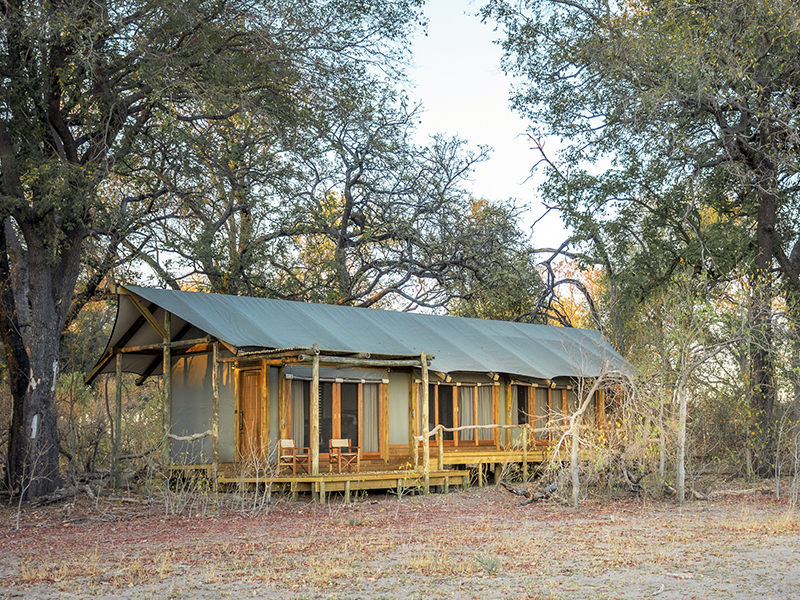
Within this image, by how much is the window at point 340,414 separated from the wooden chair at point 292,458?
1.49ft

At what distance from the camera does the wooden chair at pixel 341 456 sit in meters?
14.7

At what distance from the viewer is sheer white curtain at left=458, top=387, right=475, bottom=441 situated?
1855 centimetres

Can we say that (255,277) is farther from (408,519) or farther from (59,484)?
(408,519)

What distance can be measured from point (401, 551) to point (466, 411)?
9985 millimetres

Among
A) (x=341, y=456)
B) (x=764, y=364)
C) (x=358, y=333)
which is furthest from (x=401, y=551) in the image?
(x=764, y=364)

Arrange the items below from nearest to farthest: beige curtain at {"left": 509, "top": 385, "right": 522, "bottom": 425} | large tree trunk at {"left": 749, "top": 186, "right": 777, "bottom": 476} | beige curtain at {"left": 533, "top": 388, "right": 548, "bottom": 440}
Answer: large tree trunk at {"left": 749, "top": 186, "right": 777, "bottom": 476}, beige curtain at {"left": 509, "top": 385, "right": 522, "bottom": 425}, beige curtain at {"left": 533, "top": 388, "right": 548, "bottom": 440}

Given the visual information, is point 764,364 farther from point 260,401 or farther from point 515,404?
point 260,401

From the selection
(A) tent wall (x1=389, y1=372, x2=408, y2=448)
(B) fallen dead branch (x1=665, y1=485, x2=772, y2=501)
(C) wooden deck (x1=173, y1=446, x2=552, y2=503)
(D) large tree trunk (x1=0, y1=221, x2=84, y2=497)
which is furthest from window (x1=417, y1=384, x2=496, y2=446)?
(D) large tree trunk (x1=0, y1=221, x2=84, y2=497)

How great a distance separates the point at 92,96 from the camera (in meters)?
14.0

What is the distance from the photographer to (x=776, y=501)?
1398 cm

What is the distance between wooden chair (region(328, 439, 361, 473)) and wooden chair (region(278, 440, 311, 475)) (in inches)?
17.7

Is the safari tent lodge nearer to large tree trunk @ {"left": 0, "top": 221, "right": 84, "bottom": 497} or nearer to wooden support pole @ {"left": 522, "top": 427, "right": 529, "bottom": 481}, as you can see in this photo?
wooden support pole @ {"left": 522, "top": 427, "right": 529, "bottom": 481}

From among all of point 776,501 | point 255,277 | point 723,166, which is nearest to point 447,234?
point 255,277

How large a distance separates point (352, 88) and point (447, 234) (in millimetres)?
8532
